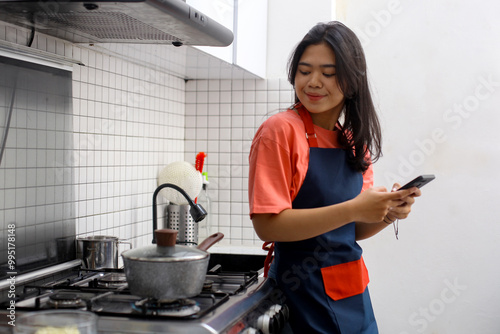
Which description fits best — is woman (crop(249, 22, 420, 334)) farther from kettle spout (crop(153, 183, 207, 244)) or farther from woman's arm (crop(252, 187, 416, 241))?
kettle spout (crop(153, 183, 207, 244))

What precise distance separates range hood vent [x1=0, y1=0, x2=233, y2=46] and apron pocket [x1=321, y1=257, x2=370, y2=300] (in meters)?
0.68

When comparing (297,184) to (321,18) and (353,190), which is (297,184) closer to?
(353,190)

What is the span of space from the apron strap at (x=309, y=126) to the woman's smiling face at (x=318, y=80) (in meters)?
0.03

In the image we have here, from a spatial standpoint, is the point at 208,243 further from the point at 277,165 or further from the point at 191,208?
the point at 191,208

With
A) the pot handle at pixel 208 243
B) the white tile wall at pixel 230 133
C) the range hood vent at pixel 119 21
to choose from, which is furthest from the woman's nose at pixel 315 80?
the white tile wall at pixel 230 133

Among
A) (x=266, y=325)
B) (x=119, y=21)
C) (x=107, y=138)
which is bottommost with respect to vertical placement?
(x=266, y=325)

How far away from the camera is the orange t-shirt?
137 centimetres

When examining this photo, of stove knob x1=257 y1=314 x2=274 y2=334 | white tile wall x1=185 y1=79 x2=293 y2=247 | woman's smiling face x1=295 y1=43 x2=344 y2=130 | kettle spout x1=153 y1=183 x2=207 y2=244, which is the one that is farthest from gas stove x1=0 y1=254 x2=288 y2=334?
white tile wall x1=185 y1=79 x2=293 y2=247

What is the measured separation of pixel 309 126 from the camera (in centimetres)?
152

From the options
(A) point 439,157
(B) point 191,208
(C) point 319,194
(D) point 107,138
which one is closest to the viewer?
(C) point 319,194

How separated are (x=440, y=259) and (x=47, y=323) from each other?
1.87 meters

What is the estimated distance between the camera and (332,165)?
4.97 ft

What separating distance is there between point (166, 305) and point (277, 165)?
420 millimetres

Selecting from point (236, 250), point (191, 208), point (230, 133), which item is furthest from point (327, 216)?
point (230, 133)
